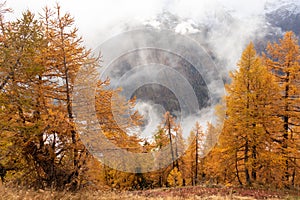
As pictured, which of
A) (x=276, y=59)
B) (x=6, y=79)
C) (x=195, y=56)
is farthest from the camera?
(x=195, y=56)

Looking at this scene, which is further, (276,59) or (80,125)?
(276,59)

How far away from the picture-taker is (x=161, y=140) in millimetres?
29234

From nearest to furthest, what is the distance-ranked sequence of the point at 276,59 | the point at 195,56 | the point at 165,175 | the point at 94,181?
the point at 94,181
the point at 276,59
the point at 195,56
the point at 165,175

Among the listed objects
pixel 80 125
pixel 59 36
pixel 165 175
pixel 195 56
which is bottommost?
pixel 165 175

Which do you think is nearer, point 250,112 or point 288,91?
point 250,112

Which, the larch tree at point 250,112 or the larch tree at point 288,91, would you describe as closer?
the larch tree at point 250,112

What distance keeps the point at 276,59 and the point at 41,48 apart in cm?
1659

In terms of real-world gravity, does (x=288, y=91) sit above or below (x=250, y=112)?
above

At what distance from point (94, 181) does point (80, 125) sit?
241cm

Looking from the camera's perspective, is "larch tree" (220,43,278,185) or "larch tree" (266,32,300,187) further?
"larch tree" (266,32,300,187)

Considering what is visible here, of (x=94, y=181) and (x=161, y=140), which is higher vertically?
(x=161, y=140)

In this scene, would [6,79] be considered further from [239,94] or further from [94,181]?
[239,94]

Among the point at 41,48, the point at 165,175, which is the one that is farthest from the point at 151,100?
the point at 41,48

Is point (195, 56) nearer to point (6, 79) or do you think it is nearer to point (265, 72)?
point (265, 72)
